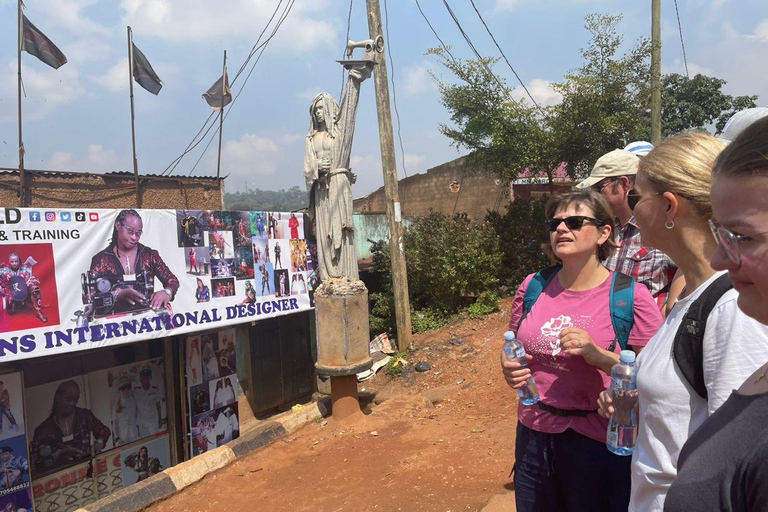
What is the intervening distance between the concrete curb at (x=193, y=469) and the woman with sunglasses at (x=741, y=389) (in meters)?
5.03

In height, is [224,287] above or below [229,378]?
above

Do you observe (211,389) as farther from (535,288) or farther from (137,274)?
(535,288)

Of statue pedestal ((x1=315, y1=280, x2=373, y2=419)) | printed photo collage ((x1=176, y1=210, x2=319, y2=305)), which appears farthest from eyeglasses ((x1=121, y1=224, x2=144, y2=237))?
statue pedestal ((x1=315, y1=280, x2=373, y2=419))

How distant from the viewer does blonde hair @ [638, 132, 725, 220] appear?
162cm

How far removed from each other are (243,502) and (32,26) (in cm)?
805

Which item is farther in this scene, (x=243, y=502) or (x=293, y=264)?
(x=293, y=264)

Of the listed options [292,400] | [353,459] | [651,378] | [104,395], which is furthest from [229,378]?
[651,378]

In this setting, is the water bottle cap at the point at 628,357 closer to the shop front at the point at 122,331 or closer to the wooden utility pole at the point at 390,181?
the shop front at the point at 122,331

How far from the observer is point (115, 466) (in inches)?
286

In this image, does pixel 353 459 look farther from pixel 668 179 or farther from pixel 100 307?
pixel 668 179

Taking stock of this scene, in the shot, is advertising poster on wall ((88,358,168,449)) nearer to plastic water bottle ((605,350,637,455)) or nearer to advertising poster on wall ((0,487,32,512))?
advertising poster on wall ((0,487,32,512))

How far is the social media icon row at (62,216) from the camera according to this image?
5363 millimetres

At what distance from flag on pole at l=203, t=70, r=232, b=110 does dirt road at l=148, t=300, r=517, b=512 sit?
6.67m

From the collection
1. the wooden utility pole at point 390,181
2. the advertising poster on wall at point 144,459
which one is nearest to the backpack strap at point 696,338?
the advertising poster on wall at point 144,459
